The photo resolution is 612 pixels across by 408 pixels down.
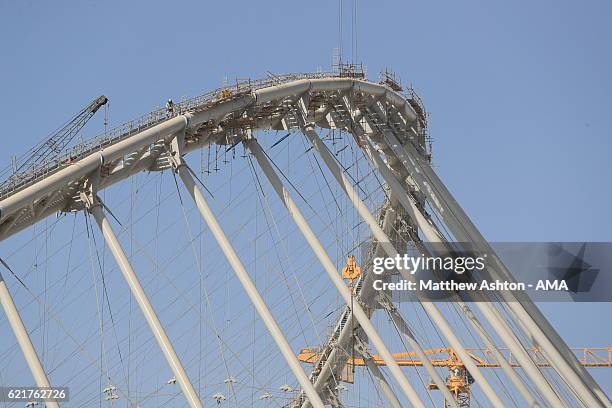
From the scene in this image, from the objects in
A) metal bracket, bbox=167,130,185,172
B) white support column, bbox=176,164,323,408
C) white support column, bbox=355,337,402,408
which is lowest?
white support column, bbox=176,164,323,408

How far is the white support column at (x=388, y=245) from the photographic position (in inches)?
3029

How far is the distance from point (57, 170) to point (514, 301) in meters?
26.9

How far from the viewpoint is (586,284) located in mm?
87062

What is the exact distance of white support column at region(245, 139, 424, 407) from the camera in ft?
246

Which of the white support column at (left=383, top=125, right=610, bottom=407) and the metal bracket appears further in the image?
the white support column at (left=383, top=125, right=610, bottom=407)

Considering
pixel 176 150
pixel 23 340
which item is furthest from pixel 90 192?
pixel 23 340

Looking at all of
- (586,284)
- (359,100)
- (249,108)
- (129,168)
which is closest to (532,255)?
(586,284)

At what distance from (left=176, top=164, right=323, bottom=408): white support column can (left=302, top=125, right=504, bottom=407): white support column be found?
33.7 ft

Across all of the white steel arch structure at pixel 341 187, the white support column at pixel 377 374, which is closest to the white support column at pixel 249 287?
the white steel arch structure at pixel 341 187

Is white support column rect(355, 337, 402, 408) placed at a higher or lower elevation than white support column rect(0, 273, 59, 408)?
higher

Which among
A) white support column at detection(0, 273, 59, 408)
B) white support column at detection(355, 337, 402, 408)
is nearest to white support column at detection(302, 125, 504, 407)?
white support column at detection(355, 337, 402, 408)

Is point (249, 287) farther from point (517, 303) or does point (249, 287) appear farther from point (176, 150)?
point (517, 303)

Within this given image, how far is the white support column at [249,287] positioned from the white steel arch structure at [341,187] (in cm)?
5

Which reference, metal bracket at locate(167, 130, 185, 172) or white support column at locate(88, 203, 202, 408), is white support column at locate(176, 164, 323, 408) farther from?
white support column at locate(88, 203, 202, 408)
